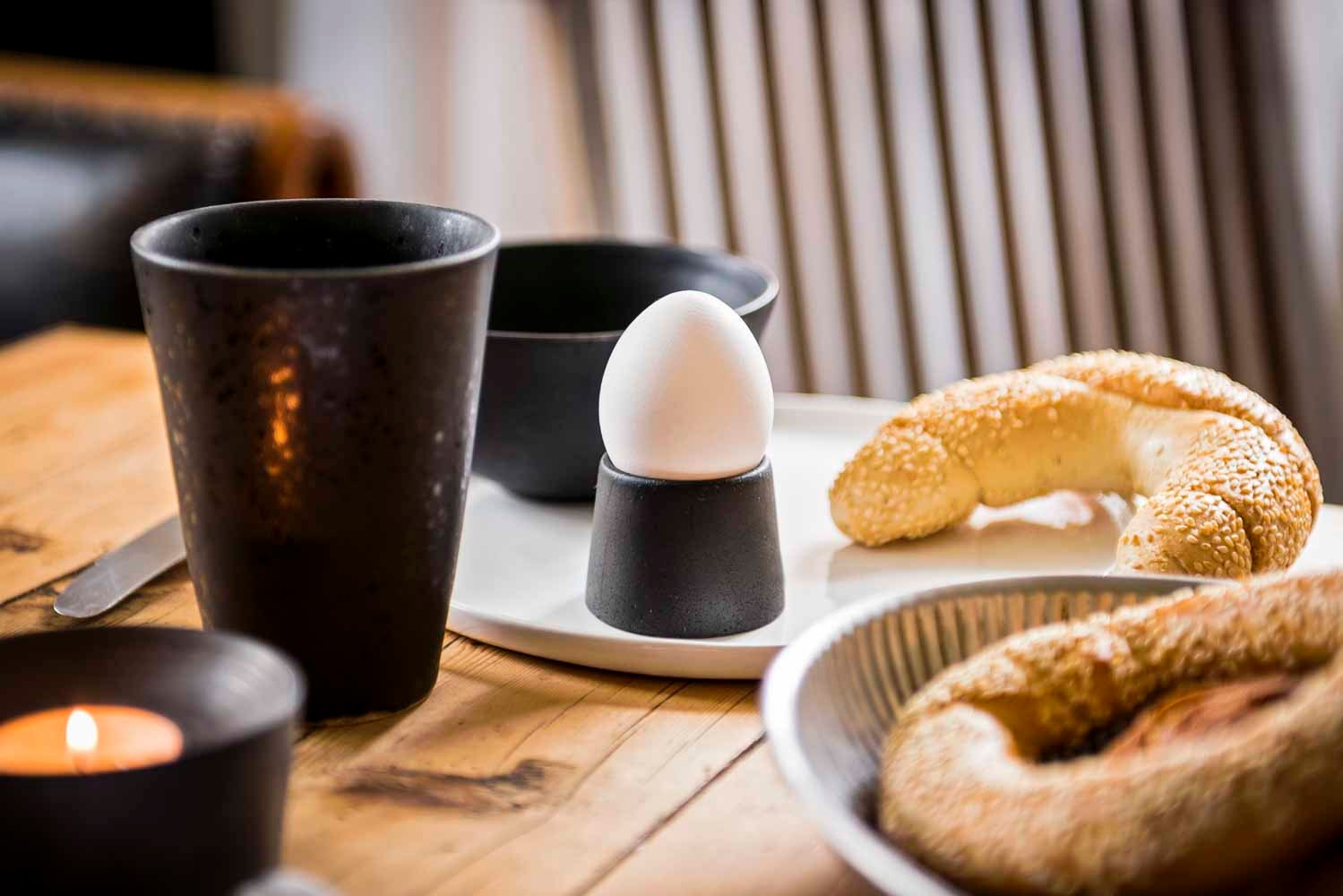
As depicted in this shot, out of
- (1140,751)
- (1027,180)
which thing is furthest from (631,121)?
(1140,751)

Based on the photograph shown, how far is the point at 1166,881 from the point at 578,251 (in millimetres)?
528

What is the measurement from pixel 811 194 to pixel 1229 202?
0.50 meters

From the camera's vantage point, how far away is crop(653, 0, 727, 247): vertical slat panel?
183cm

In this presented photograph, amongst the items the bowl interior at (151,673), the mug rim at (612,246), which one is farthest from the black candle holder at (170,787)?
the mug rim at (612,246)

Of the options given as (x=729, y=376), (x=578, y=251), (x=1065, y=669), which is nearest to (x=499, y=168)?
(x=578, y=251)

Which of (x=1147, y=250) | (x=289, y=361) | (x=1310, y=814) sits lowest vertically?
(x=1147, y=250)

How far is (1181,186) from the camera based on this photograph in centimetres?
159

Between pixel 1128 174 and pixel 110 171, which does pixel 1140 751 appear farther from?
pixel 110 171

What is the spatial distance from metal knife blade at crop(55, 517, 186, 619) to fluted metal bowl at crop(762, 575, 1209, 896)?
1.01ft

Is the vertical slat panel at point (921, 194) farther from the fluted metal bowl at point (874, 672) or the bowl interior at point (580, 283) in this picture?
the fluted metal bowl at point (874, 672)

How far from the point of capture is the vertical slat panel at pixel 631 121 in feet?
6.12

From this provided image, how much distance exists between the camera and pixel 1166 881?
360 mm

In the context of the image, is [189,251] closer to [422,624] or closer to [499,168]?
[422,624]

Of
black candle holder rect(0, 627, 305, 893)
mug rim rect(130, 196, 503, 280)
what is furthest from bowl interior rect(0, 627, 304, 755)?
mug rim rect(130, 196, 503, 280)
